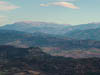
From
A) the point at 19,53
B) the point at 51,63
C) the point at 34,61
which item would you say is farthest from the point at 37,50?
the point at 51,63

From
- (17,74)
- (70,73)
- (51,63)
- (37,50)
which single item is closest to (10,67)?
(17,74)

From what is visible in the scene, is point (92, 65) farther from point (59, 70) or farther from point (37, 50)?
point (37, 50)

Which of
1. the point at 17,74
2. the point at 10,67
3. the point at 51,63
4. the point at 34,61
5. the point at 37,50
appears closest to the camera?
the point at 17,74

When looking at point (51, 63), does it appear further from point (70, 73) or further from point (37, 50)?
point (37, 50)

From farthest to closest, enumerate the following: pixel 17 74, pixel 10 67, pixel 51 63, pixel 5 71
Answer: pixel 51 63 → pixel 10 67 → pixel 5 71 → pixel 17 74

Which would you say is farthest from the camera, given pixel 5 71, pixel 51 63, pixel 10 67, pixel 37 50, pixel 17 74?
pixel 37 50

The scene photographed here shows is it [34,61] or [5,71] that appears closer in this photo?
Result: [5,71]

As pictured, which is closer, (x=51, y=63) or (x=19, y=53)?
(x=51, y=63)

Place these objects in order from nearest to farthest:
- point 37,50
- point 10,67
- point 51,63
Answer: point 10,67 → point 51,63 → point 37,50
